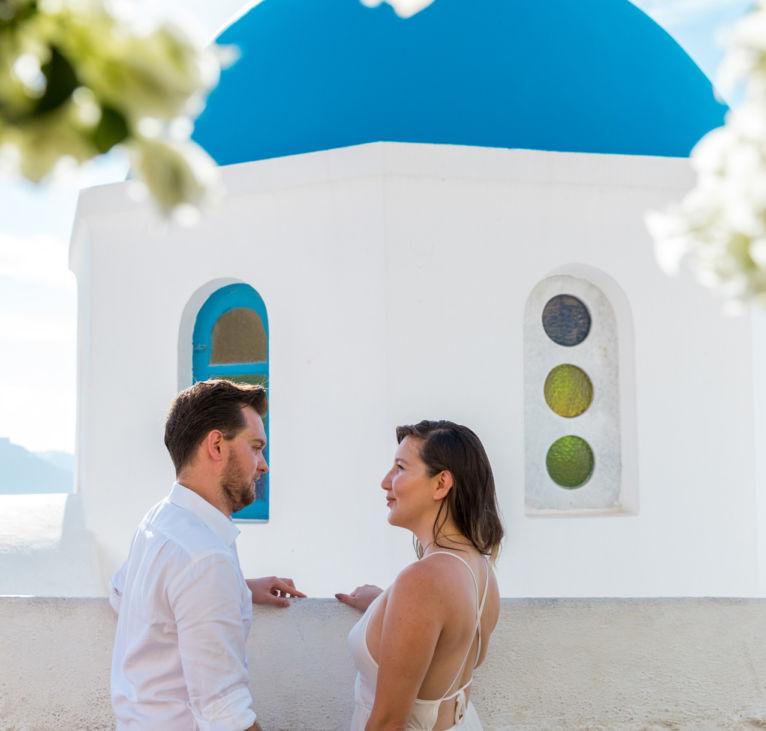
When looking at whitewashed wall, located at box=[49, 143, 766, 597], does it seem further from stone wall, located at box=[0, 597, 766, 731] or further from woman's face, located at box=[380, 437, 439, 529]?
woman's face, located at box=[380, 437, 439, 529]

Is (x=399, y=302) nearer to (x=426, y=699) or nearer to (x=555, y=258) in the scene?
(x=555, y=258)

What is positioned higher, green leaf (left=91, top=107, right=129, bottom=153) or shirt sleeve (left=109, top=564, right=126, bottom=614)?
green leaf (left=91, top=107, right=129, bottom=153)

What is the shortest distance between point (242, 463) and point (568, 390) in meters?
3.19

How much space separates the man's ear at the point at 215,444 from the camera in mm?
2215

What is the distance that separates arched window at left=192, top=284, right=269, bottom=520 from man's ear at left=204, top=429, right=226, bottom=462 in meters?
3.00

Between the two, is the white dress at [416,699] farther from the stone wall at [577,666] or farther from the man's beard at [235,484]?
the stone wall at [577,666]

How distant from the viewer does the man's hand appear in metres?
2.85

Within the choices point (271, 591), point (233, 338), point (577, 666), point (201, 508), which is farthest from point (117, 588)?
point (233, 338)

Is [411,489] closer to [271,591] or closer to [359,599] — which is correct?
[359,599]

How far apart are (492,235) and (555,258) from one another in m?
0.39

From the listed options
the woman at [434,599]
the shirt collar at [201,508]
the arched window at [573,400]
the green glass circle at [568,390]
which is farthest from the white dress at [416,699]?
the green glass circle at [568,390]

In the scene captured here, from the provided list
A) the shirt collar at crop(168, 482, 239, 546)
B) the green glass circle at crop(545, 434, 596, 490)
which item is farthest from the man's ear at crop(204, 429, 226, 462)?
the green glass circle at crop(545, 434, 596, 490)

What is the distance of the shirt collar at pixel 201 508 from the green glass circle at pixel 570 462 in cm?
313

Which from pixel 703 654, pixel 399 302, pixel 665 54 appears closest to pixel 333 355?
pixel 399 302
